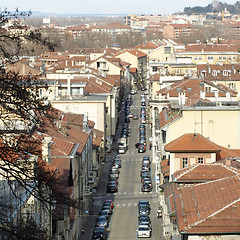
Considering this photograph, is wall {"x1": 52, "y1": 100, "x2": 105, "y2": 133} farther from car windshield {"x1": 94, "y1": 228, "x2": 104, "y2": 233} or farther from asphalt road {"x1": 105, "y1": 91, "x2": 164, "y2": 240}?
→ car windshield {"x1": 94, "y1": 228, "x2": 104, "y2": 233}

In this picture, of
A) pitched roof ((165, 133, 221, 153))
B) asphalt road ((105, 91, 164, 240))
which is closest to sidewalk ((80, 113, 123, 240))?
asphalt road ((105, 91, 164, 240))

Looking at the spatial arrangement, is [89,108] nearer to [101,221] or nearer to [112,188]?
[112,188]

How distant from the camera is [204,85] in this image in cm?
5831

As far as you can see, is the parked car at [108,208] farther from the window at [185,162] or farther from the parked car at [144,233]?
the window at [185,162]

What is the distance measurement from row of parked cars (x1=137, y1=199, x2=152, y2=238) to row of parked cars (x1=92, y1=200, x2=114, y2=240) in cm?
167

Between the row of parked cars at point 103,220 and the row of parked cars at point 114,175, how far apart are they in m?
4.38

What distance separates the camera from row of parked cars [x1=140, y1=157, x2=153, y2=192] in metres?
48.8

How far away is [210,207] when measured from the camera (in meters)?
23.3

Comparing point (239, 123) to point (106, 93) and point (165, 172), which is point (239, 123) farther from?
point (106, 93)

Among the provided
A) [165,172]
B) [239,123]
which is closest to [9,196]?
[165,172]

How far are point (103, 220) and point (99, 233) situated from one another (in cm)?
317

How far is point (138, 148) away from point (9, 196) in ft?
149

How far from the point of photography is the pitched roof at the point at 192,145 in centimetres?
3450

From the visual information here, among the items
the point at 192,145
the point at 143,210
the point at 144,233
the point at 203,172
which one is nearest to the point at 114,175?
the point at 143,210
